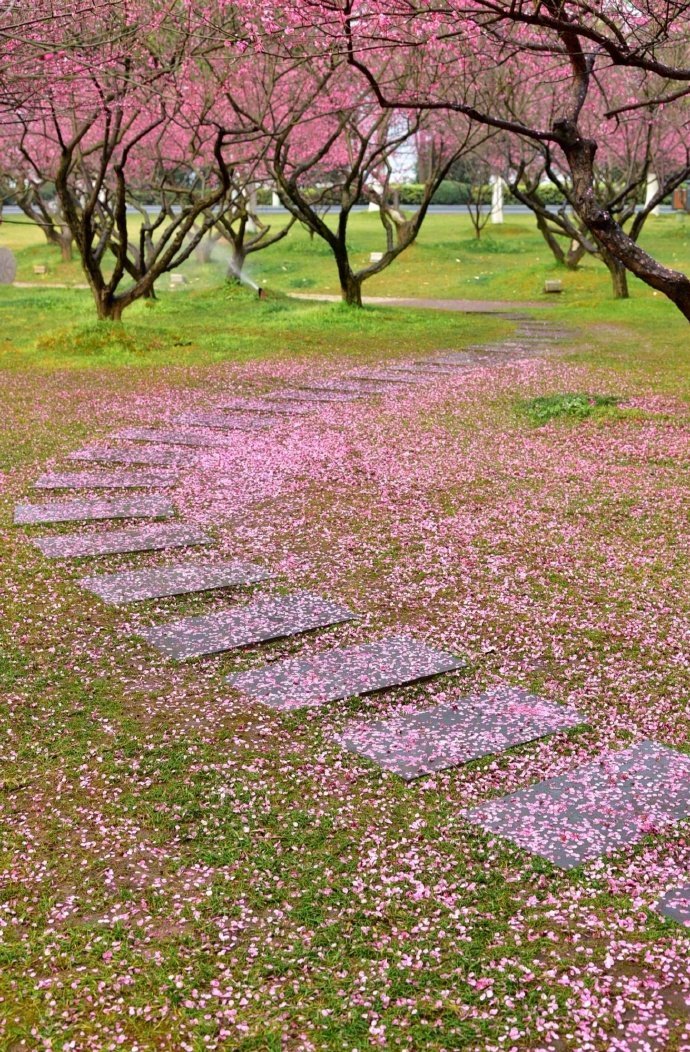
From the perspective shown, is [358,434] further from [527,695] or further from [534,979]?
[534,979]

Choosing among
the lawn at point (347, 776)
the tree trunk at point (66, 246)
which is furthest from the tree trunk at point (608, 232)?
the tree trunk at point (66, 246)

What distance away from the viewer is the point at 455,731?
4.63 meters

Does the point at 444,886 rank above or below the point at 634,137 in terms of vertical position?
below

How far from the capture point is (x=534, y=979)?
3.11 m

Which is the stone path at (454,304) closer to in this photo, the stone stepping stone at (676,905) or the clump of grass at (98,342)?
the clump of grass at (98,342)

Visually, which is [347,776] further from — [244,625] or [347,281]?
[347,281]

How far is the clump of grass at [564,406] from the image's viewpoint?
1206 cm

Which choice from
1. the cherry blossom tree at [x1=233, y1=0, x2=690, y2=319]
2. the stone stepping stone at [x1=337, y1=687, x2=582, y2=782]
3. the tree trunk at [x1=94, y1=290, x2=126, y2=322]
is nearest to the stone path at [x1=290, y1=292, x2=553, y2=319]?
the cherry blossom tree at [x1=233, y1=0, x2=690, y2=319]

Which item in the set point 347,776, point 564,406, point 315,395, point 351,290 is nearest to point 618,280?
point 351,290

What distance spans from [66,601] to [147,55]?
12.8m

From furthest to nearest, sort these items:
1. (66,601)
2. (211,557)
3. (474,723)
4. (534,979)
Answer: (211,557)
(66,601)
(474,723)
(534,979)

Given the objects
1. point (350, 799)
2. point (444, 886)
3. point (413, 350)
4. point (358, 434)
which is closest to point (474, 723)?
point (350, 799)

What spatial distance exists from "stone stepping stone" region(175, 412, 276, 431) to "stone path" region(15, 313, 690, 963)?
2.42 m

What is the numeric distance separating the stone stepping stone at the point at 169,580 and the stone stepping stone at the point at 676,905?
3549 mm
